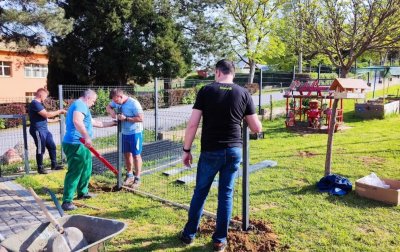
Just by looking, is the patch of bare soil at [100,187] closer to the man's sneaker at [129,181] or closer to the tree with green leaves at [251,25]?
the man's sneaker at [129,181]

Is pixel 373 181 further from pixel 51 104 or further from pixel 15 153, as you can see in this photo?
pixel 51 104

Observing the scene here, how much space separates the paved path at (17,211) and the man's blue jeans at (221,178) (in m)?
2.28

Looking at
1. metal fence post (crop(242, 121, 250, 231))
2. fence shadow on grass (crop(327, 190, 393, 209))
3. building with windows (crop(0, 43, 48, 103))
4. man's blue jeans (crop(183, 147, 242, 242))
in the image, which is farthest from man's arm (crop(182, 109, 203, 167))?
building with windows (crop(0, 43, 48, 103))

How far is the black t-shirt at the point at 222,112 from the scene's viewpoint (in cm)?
364

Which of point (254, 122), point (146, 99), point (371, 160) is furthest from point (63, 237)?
point (146, 99)

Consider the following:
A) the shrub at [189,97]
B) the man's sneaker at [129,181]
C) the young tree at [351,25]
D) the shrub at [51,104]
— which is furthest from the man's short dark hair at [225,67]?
the shrub at [189,97]

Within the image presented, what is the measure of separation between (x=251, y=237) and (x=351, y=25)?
15.0 ft

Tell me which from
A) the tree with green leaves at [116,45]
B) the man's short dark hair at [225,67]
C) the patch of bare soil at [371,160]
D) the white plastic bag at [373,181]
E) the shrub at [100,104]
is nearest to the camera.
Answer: the man's short dark hair at [225,67]

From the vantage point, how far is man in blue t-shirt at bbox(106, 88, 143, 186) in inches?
236

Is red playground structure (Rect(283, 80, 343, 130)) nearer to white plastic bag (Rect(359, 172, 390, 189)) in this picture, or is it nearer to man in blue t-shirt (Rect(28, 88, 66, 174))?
white plastic bag (Rect(359, 172, 390, 189))

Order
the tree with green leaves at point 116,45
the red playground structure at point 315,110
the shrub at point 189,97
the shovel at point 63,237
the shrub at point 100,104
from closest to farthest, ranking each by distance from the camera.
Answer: the shovel at point 63,237 < the shrub at point 100,104 < the red playground structure at point 315,110 < the shrub at point 189,97 < the tree with green leaves at point 116,45

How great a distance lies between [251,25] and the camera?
88.4 ft

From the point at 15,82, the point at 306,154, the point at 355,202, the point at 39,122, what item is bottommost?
the point at 355,202

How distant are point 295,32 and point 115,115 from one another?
426cm
